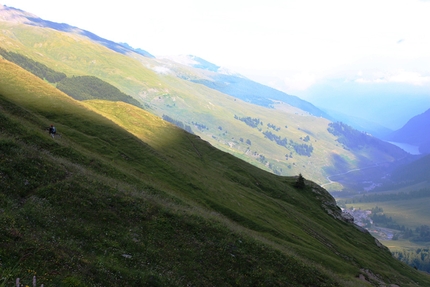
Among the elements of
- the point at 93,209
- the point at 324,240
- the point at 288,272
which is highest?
the point at 93,209

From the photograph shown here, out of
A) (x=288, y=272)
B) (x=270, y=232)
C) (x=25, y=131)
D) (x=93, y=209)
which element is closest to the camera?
(x=93, y=209)

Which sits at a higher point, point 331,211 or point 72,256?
point 72,256

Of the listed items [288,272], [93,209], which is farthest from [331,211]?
[93,209]

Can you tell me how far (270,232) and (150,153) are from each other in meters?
39.6

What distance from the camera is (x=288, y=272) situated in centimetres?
3662

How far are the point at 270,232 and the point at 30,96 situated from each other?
8372 centimetres

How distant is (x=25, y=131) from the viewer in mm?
47719

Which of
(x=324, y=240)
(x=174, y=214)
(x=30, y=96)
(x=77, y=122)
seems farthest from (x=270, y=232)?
(x=30, y=96)

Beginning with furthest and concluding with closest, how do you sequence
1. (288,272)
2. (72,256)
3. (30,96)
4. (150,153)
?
(30,96)
(150,153)
(288,272)
(72,256)

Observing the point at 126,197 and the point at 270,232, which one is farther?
the point at 270,232

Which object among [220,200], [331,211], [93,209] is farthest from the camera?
[331,211]

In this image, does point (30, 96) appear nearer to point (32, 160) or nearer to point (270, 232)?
point (32, 160)

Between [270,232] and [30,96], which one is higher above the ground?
[30,96]

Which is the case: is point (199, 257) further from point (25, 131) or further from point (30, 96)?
point (30, 96)
